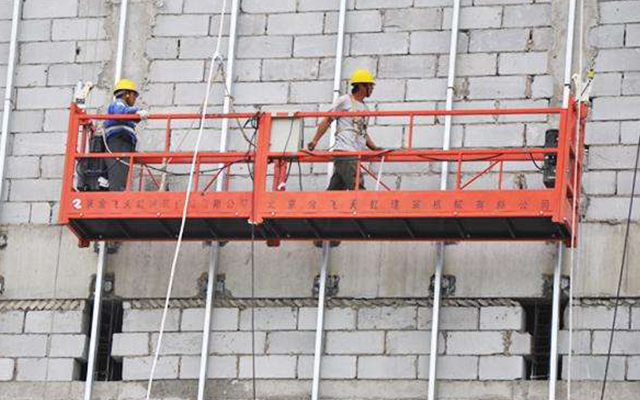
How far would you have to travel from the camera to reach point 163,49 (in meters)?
28.2

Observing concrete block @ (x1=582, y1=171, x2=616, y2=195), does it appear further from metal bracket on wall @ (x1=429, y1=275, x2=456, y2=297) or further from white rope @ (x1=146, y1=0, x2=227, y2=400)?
white rope @ (x1=146, y1=0, x2=227, y2=400)

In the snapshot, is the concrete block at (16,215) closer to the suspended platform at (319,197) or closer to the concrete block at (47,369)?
the suspended platform at (319,197)

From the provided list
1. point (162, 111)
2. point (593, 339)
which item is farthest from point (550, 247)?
point (162, 111)

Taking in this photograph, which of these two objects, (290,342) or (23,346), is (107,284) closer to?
(23,346)

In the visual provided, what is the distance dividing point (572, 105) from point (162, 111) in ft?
17.3

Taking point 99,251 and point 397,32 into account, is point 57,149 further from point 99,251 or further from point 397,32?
point 397,32

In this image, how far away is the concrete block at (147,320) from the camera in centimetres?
2703

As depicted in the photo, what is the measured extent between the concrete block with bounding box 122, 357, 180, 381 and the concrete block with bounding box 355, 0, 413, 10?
469cm

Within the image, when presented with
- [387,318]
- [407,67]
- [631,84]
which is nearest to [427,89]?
[407,67]

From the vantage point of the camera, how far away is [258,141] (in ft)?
85.7

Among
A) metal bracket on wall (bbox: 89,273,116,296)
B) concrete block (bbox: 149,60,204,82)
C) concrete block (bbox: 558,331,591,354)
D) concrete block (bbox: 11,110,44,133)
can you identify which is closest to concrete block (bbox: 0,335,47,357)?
metal bracket on wall (bbox: 89,273,116,296)

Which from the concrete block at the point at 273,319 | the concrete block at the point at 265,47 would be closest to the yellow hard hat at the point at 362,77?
the concrete block at the point at 265,47

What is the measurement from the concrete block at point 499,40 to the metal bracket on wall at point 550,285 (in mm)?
2780

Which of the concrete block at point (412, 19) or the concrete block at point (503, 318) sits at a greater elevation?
the concrete block at point (412, 19)
